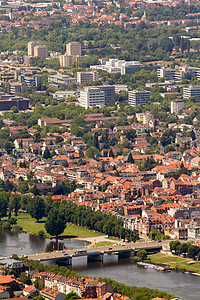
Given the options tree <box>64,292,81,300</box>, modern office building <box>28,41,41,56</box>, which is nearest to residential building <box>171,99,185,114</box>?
modern office building <box>28,41,41,56</box>

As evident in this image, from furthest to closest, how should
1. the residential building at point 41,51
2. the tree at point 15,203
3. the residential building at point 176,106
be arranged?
the residential building at point 41,51, the residential building at point 176,106, the tree at point 15,203

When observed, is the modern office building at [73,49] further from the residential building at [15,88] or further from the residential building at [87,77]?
the residential building at [15,88]

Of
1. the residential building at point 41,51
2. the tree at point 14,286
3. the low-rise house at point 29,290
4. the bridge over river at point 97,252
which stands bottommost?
the bridge over river at point 97,252

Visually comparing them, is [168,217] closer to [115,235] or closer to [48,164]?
[115,235]

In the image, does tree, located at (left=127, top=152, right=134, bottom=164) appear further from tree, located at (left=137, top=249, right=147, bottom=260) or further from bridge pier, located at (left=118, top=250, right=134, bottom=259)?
tree, located at (left=137, top=249, right=147, bottom=260)

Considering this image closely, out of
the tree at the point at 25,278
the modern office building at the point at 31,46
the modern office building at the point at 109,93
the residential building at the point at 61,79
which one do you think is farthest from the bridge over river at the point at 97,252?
the modern office building at the point at 31,46

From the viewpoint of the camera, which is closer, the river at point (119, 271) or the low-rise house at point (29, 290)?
the low-rise house at point (29, 290)

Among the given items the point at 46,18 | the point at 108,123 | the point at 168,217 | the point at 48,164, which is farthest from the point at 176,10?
the point at 168,217

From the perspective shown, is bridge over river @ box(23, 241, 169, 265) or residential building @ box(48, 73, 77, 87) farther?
residential building @ box(48, 73, 77, 87)
